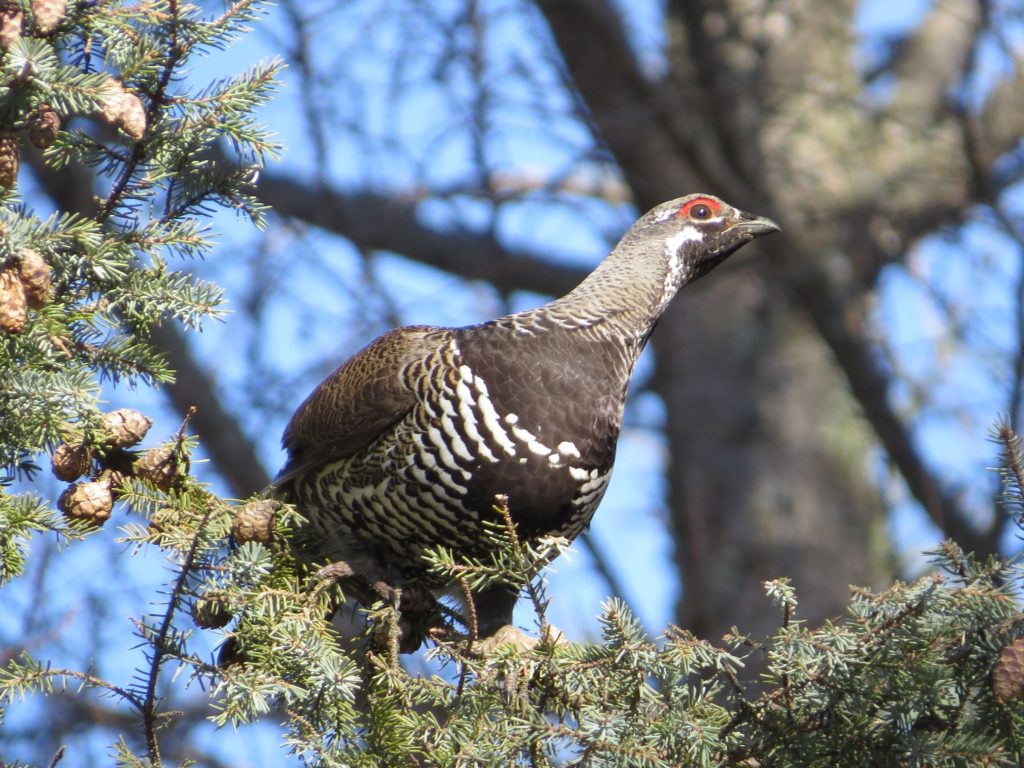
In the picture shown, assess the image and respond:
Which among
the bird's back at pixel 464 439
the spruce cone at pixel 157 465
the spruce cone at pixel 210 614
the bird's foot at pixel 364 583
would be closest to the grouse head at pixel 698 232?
the bird's back at pixel 464 439

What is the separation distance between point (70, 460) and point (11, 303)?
0.45 meters

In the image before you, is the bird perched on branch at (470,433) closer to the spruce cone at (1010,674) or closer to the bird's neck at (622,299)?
the bird's neck at (622,299)

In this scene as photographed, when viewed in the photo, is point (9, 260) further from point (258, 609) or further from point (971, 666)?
point (971, 666)

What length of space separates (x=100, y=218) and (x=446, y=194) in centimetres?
518

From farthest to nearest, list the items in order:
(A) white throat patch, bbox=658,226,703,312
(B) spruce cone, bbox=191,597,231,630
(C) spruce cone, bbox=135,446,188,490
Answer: (A) white throat patch, bbox=658,226,703,312, (C) spruce cone, bbox=135,446,188,490, (B) spruce cone, bbox=191,597,231,630

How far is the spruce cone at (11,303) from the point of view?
244 centimetres

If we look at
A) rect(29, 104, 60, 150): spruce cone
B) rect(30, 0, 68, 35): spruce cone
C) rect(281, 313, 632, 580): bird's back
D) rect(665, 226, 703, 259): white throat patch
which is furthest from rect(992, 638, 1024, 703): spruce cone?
rect(30, 0, 68, 35): spruce cone

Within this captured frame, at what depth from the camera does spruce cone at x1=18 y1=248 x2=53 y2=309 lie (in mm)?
2488

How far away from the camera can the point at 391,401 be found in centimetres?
356

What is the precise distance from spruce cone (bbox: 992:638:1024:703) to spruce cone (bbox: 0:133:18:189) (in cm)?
235

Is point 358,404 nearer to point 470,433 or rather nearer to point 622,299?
point 470,433

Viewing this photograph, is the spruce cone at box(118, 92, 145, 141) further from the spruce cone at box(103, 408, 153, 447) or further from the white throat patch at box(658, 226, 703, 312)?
the white throat patch at box(658, 226, 703, 312)

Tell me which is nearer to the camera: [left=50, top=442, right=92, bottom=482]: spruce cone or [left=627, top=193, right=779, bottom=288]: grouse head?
[left=50, top=442, right=92, bottom=482]: spruce cone

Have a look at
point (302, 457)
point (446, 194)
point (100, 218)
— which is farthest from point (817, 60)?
point (100, 218)
